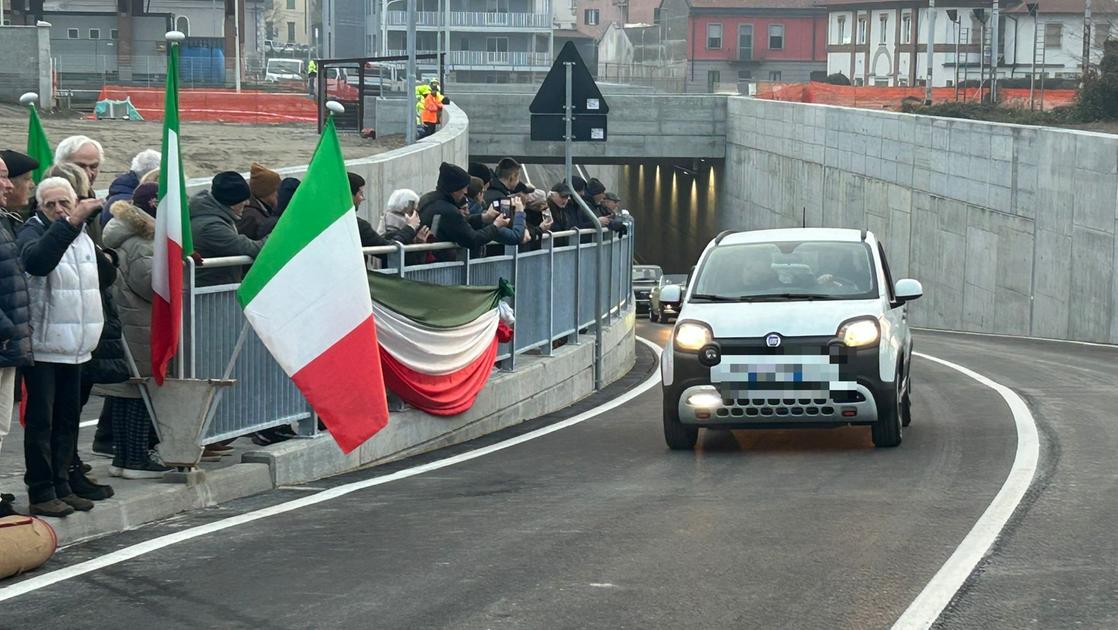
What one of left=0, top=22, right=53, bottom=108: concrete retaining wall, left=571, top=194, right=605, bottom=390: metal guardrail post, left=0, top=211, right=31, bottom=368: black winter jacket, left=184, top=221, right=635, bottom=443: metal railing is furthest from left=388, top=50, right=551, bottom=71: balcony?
left=0, top=211, right=31, bottom=368: black winter jacket

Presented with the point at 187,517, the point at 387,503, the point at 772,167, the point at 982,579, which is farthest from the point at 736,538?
the point at 772,167

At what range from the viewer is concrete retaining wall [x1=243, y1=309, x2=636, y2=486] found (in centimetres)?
1052

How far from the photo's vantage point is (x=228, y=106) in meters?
52.4

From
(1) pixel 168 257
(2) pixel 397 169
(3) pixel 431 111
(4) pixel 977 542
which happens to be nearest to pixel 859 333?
(4) pixel 977 542

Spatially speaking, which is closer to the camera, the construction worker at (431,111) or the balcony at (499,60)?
the construction worker at (431,111)

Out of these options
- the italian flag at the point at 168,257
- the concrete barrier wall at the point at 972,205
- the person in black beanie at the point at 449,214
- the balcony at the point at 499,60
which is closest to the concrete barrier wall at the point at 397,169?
the person in black beanie at the point at 449,214

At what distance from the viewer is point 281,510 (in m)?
9.34

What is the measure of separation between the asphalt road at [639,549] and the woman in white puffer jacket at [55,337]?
0.43 m

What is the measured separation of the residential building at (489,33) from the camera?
12094 cm

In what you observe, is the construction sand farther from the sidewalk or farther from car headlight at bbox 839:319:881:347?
car headlight at bbox 839:319:881:347

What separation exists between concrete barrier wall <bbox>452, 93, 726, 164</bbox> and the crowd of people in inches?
1927

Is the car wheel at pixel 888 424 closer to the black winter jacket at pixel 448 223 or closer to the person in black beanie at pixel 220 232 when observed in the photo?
the black winter jacket at pixel 448 223

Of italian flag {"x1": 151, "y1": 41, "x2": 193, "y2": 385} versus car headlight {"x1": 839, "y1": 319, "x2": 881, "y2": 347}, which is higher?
italian flag {"x1": 151, "y1": 41, "x2": 193, "y2": 385}

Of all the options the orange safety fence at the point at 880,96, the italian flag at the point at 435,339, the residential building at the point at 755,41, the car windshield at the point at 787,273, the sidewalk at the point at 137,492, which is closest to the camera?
the sidewalk at the point at 137,492
